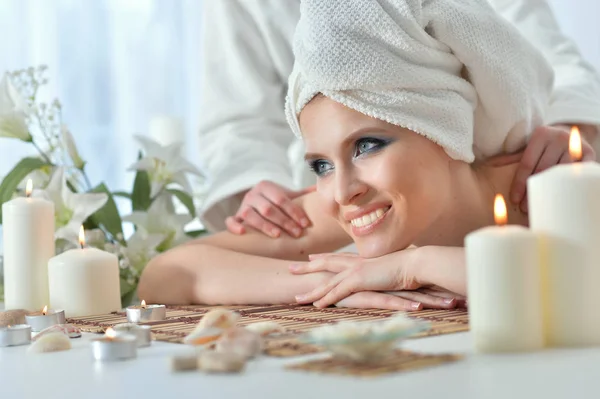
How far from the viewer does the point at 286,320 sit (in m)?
1.22

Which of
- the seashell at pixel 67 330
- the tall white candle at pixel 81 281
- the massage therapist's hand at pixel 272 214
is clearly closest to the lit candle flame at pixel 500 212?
the seashell at pixel 67 330

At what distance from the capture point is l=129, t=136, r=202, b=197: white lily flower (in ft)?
6.70

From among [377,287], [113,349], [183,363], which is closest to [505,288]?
[183,363]

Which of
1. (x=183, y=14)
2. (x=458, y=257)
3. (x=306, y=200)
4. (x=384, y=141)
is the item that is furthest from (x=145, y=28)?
(x=458, y=257)

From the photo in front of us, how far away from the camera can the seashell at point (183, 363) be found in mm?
830

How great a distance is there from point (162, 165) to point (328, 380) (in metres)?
1.38

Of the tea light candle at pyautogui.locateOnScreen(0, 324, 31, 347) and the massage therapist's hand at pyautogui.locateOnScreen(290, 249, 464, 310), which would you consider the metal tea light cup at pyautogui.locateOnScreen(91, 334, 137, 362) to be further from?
the massage therapist's hand at pyautogui.locateOnScreen(290, 249, 464, 310)

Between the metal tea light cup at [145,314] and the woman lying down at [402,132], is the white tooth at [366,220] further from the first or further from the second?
the metal tea light cup at [145,314]

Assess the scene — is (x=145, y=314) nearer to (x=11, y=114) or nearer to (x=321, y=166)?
(x=321, y=166)

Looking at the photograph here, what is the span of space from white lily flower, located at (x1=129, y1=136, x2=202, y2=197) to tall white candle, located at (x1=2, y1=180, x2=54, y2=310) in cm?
47

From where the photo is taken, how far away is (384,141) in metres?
1.38

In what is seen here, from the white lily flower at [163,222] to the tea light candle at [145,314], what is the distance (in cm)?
64

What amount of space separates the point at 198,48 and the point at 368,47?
7.36 feet

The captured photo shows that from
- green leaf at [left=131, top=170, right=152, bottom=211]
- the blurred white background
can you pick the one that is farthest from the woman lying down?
the blurred white background
